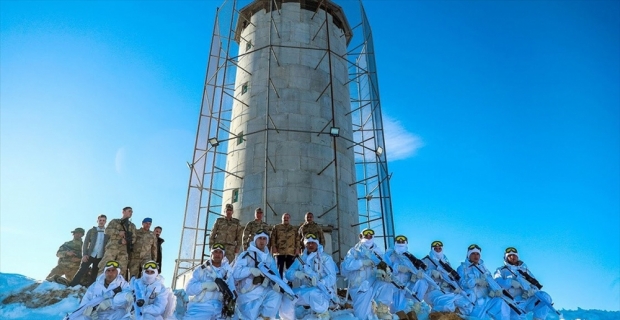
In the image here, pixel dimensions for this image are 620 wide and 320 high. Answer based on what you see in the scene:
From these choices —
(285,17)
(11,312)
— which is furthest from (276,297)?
(285,17)

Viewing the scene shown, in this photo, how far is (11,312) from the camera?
9.30 m

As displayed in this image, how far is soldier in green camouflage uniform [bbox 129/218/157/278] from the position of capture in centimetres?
1136

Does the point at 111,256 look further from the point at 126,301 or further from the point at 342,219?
the point at 342,219

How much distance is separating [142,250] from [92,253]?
3.96 feet

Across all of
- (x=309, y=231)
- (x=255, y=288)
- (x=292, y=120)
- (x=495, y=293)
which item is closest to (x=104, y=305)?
(x=255, y=288)

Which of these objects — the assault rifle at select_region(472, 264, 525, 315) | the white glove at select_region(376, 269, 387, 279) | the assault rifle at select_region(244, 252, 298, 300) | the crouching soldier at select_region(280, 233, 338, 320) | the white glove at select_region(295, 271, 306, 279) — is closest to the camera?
the assault rifle at select_region(244, 252, 298, 300)

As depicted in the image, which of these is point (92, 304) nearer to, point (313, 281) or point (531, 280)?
point (313, 281)

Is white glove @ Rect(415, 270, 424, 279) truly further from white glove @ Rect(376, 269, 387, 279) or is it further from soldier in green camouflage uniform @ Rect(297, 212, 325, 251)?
soldier in green camouflage uniform @ Rect(297, 212, 325, 251)

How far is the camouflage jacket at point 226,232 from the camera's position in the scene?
41.5 ft

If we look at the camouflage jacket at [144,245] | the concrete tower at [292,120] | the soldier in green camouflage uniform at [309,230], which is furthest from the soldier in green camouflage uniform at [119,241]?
the concrete tower at [292,120]

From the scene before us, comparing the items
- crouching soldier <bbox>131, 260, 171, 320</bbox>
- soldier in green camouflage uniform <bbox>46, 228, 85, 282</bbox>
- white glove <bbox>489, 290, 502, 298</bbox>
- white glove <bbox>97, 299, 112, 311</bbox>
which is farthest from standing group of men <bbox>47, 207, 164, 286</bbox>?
white glove <bbox>489, 290, 502, 298</bbox>

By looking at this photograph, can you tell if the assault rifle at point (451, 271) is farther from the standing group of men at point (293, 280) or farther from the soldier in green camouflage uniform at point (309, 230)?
the soldier in green camouflage uniform at point (309, 230)

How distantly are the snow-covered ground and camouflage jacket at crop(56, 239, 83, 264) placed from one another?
0.88 metres

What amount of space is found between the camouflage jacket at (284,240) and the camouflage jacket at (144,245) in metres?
3.16
